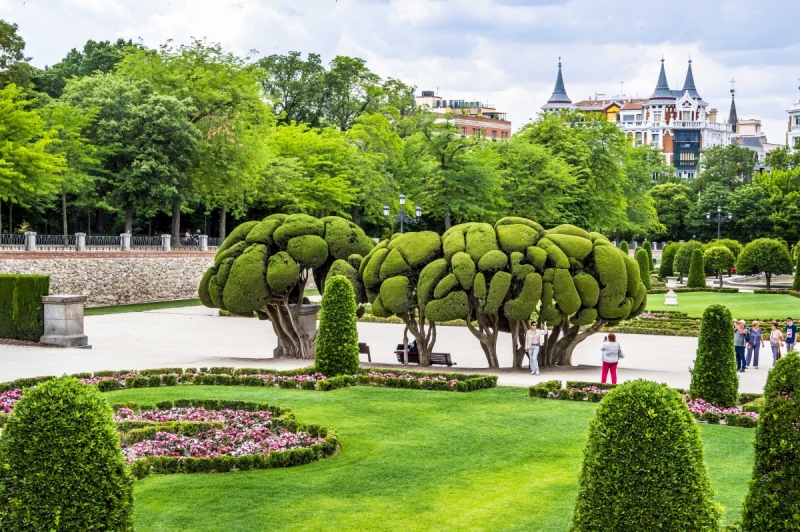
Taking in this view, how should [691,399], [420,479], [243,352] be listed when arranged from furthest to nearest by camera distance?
1. [243,352]
2. [691,399]
3. [420,479]

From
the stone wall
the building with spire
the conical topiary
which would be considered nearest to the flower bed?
the conical topiary

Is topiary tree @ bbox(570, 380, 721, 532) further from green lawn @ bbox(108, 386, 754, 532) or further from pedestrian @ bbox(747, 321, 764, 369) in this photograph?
pedestrian @ bbox(747, 321, 764, 369)

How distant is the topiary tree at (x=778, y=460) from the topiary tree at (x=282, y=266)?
15.4 m

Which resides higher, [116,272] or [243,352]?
[116,272]

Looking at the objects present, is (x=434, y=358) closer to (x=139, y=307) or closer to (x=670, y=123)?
(x=139, y=307)

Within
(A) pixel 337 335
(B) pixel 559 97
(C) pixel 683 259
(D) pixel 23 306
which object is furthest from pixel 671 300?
(B) pixel 559 97

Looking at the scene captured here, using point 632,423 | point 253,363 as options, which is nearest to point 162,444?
point 632,423

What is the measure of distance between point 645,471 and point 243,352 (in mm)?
19987

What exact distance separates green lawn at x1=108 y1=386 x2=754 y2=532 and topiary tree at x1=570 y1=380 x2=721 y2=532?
98.6 inches

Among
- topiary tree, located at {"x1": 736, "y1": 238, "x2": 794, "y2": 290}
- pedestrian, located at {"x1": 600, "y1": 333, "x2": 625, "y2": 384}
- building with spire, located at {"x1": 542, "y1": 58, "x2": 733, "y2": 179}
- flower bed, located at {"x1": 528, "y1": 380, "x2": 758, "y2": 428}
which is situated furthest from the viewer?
building with spire, located at {"x1": 542, "y1": 58, "x2": 733, "y2": 179}

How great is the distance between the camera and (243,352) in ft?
85.3

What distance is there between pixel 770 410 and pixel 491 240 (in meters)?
14.0

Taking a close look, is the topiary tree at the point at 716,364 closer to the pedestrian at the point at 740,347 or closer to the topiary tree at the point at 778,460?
the pedestrian at the point at 740,347

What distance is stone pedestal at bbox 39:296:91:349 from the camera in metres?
25.8
